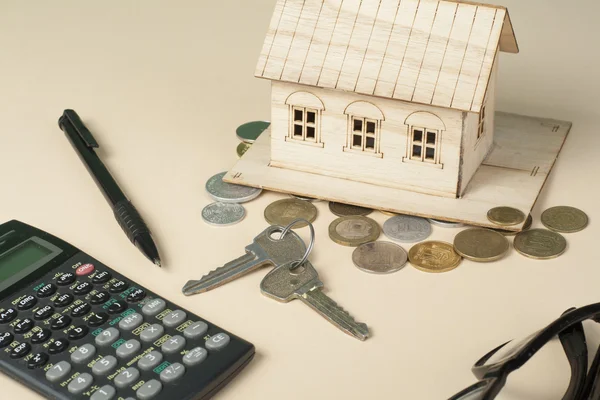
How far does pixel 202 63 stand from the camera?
176 centimetres

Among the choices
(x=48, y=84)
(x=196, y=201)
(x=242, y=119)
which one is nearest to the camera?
(x=196, y=201)

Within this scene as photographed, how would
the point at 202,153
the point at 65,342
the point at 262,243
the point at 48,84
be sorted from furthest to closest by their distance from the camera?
the point at 48,84, the point at 202,153, the point at 262,243, the point at 65,342

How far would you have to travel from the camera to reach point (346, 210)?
4.18 feet

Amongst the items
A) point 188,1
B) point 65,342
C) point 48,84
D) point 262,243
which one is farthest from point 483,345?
point 188,1

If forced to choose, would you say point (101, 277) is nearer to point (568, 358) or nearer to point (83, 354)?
point (83, 354)

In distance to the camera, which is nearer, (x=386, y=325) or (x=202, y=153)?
(x=386, y=325)

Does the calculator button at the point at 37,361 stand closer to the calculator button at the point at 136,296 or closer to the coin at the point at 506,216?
the calculator button at the point at 136,296

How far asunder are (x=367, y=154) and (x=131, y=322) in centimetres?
44

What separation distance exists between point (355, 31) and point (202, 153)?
0.34 metres

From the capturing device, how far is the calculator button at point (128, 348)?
3.18ft

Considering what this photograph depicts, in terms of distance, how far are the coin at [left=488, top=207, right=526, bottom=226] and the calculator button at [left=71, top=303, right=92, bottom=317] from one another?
0.53 meters

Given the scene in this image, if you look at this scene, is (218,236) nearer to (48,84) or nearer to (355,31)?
(355,31)

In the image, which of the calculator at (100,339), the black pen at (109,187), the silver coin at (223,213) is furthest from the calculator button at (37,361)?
the silver coin at (223,213)

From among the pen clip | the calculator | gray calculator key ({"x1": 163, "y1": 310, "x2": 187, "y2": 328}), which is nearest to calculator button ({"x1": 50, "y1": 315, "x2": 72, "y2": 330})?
the calculator
